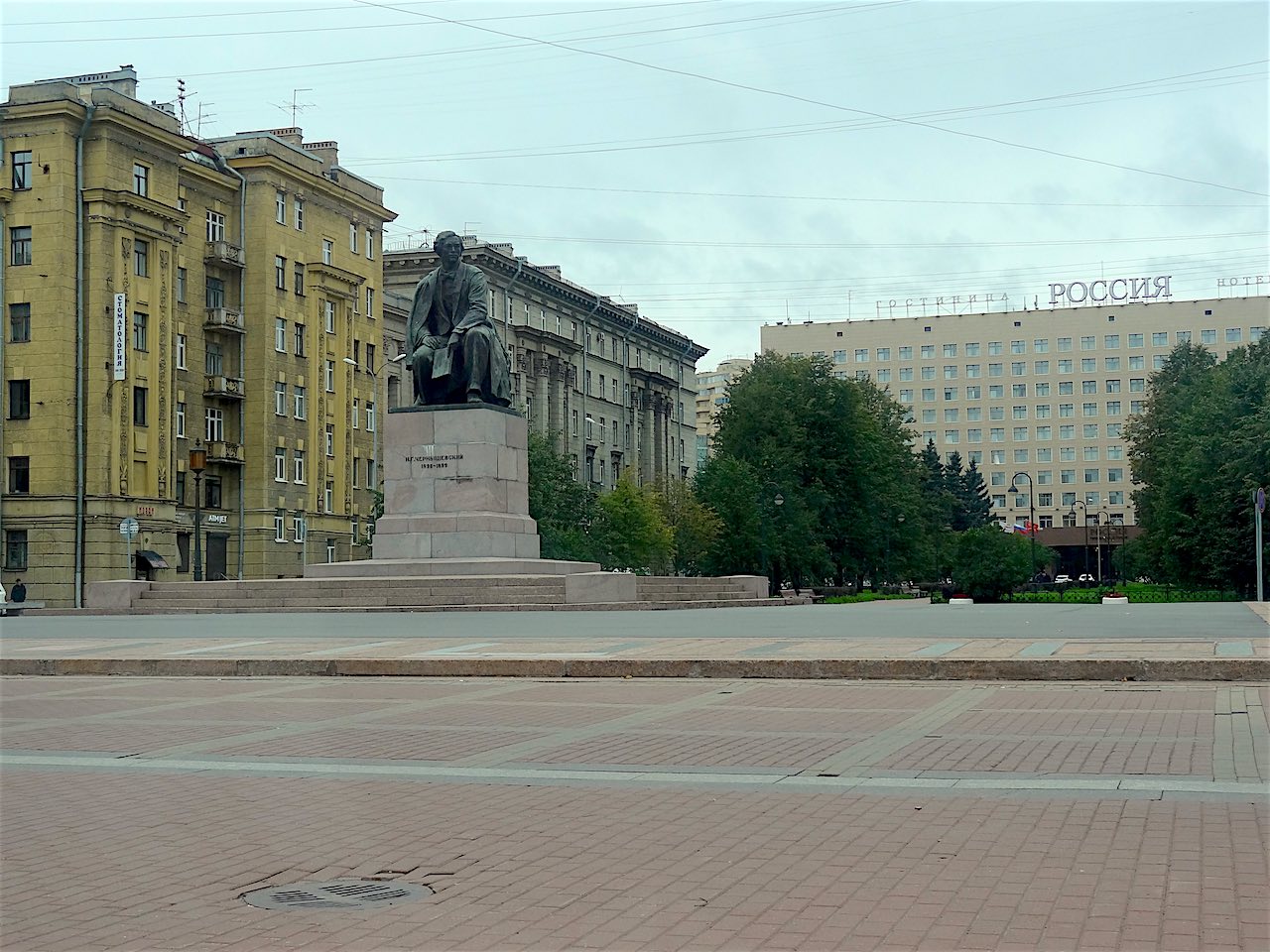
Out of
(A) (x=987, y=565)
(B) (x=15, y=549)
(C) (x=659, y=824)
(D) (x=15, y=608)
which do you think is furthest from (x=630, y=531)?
(C) (x=659, y=824)

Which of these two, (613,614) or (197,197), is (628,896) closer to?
(613,614)

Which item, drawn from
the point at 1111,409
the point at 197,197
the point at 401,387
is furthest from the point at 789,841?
the point at 1111,409

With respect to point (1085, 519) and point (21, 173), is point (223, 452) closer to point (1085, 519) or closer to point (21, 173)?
point (21, 173)

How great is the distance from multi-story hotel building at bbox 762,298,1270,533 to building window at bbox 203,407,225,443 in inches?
3334

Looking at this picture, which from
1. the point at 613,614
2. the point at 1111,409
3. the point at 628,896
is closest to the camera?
the point at 628,896

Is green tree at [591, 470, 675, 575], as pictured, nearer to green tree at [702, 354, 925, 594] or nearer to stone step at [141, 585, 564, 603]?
green tree at [702, 354, 925, 594]

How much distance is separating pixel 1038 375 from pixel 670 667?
138 meters

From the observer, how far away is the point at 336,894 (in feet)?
19.4

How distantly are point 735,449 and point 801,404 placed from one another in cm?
448

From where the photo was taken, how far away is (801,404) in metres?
A: 82.8

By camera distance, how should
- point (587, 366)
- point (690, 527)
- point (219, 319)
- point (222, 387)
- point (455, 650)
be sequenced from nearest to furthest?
point (455, 650) → point (222, 387) → point (219, 319) → point (690, 527) → point (587, 366)

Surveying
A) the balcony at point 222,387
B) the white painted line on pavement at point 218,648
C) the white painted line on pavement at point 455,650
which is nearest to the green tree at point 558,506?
the balcony at point 222,387

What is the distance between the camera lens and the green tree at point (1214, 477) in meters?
58.7

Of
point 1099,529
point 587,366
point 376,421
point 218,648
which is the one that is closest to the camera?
point 218,648
